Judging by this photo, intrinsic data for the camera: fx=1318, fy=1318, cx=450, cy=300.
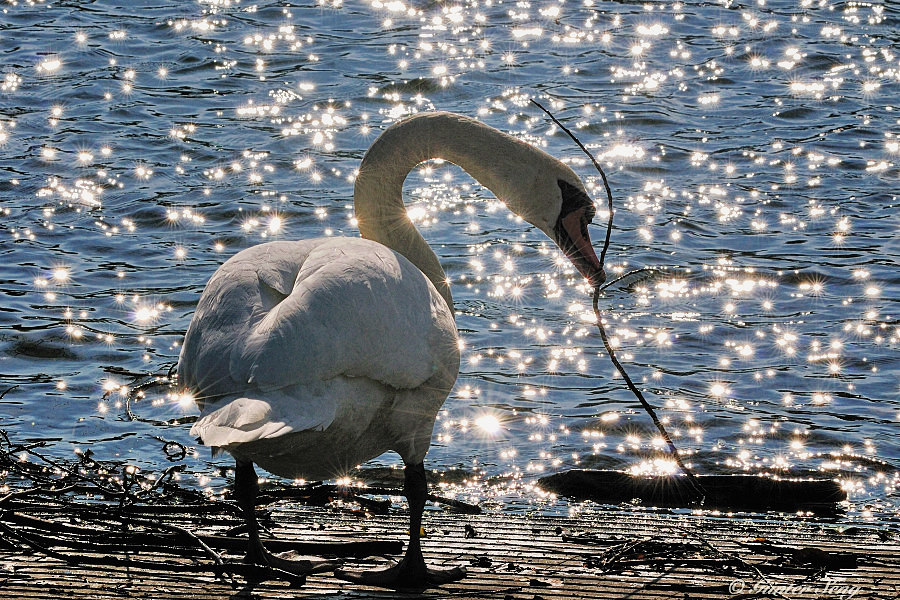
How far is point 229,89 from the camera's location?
16.8 m

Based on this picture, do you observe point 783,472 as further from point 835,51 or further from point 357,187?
point 835,51

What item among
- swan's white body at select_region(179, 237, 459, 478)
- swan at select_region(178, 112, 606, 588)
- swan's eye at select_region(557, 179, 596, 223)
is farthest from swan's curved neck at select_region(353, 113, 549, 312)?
swan's white body at select_region(179, 237, 459, 478)

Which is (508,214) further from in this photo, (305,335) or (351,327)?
(305,335)

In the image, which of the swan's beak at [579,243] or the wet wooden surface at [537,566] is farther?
the swan's beak at [579,243]

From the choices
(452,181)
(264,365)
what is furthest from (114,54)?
(264,365)

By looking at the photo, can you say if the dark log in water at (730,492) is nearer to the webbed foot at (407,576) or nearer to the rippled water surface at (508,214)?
the rippled water surface at (508,214)

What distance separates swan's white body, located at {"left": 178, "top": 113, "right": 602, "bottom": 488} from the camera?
15.6 ft

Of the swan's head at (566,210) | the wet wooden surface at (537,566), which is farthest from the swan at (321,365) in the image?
the swan's head at (566,210)

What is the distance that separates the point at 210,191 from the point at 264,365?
904 cm

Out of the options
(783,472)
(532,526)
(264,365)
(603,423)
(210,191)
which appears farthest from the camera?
(210,191)

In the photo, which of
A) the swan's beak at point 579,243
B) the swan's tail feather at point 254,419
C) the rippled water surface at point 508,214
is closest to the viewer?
the swan's tail feather at point 254,419

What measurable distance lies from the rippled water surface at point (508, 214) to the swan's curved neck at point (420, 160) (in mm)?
1460

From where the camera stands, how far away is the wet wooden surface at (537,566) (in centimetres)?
493

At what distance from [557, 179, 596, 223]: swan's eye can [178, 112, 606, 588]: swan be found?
96 centimetres
